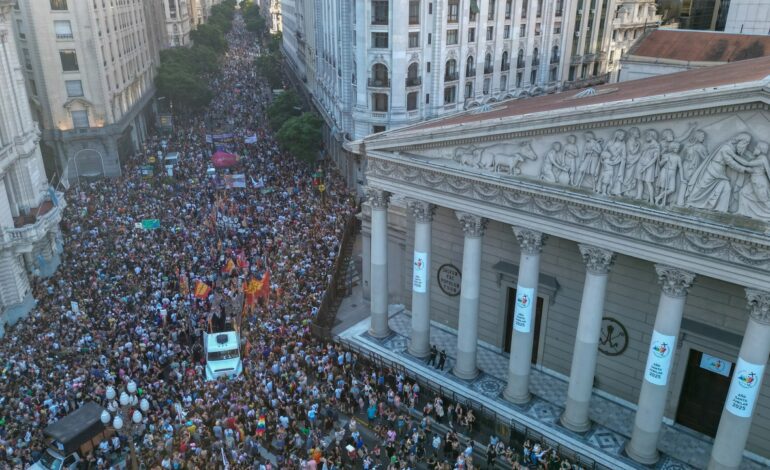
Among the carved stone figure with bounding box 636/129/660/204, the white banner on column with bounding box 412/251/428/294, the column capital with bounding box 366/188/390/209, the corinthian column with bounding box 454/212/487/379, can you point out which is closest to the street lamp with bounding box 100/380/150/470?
the white banner on column with bounding box 412/251/428/294

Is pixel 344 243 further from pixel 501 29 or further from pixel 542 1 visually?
pixel 542 1

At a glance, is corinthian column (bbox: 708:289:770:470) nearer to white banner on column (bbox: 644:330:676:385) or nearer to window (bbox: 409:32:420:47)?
white banner on column (bbox: 644:330:676:385)

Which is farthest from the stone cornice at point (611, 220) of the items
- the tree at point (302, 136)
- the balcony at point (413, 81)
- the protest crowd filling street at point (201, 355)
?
the tree at point (302, 136)

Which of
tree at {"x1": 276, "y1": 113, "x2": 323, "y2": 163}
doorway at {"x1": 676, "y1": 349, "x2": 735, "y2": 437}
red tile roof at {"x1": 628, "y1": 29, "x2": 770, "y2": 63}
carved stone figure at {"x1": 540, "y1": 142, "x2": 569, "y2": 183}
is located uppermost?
red tile roof at {"x1": 628, "y1": 29, "x2": 770, "y2": 63}

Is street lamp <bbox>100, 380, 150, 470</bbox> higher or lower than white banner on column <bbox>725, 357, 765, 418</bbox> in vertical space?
lower

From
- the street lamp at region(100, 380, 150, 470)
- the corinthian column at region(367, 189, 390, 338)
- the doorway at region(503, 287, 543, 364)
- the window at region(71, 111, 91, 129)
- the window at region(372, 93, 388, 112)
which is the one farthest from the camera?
the window at region(71, 111, 91, 129)

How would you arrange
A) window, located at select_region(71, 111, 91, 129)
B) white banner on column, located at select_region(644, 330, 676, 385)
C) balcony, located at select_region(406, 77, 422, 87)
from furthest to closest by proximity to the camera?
window, located at select_region(71, 111, 91, 129) → balcony, located at select_region(406, 77, 422, 87) → white banner on column, located at select_region(644, 330, 676, 385)

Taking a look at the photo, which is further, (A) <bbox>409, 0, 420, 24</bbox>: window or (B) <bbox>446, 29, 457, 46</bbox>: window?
(B) <bbox>446, 29, 457, 46</bbox>: window
